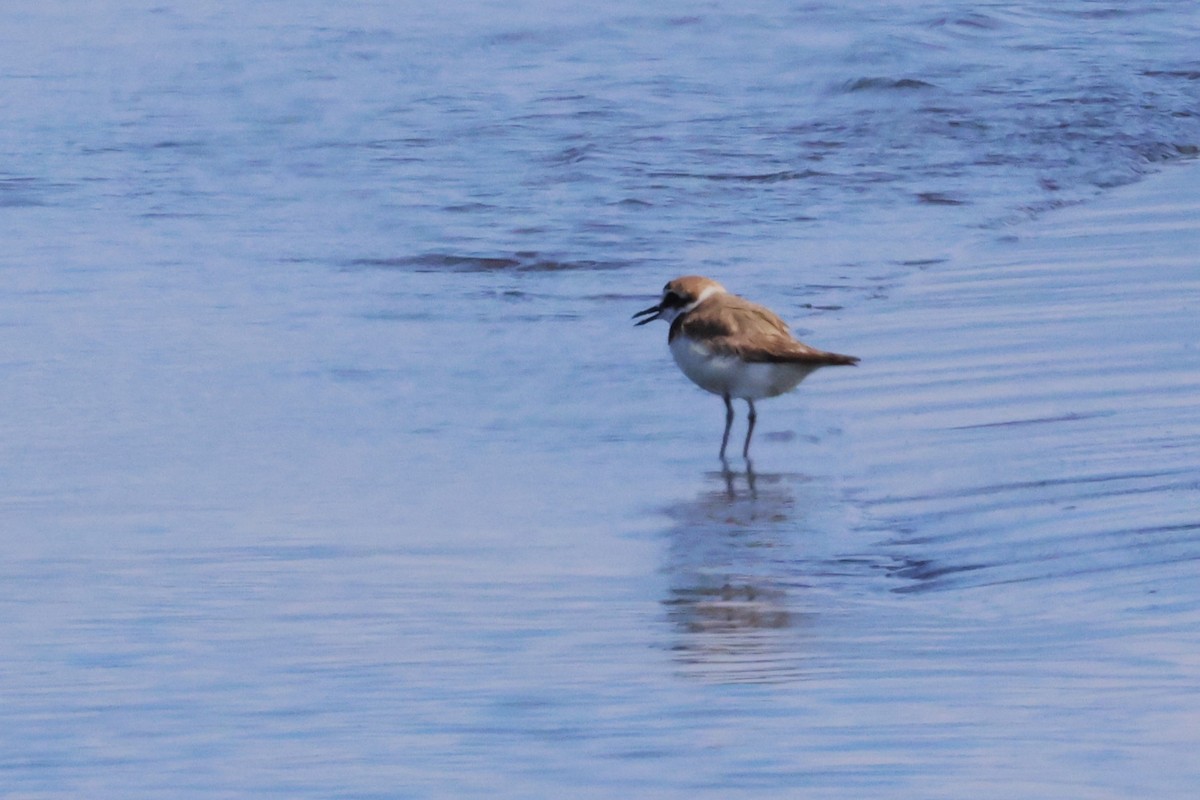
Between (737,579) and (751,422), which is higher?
(737,579)

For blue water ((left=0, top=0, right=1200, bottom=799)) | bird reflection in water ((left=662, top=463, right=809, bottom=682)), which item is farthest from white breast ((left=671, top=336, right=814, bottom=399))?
bird reflection in water ((left=662, top=463, right=809, bottom=682))

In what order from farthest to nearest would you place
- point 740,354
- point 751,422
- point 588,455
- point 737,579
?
point 751,422 → point 740,354 → point 588,455 → point 737,579

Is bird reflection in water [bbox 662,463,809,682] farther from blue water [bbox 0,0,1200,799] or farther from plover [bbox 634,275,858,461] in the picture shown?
plover [bbox 634,275,858,461]

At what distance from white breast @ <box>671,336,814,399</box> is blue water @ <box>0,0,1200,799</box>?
17cm

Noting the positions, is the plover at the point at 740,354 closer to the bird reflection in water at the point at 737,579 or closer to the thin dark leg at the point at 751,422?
the thin dark leg at the point at 751,422

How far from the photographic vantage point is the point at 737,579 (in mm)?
5367

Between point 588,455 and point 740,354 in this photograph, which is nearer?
point 588,455

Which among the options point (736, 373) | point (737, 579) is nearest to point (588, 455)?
point (736, 373)

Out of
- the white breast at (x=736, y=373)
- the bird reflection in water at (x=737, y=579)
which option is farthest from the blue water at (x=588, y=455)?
the white breast at (x=736, y=373)

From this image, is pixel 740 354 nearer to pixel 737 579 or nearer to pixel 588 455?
pixel 588 455

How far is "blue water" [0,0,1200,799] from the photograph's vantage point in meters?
4.08

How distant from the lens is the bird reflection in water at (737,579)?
4574 mm

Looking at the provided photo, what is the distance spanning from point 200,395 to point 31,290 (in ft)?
6.54

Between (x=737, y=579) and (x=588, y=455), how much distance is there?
1453 millimetres
